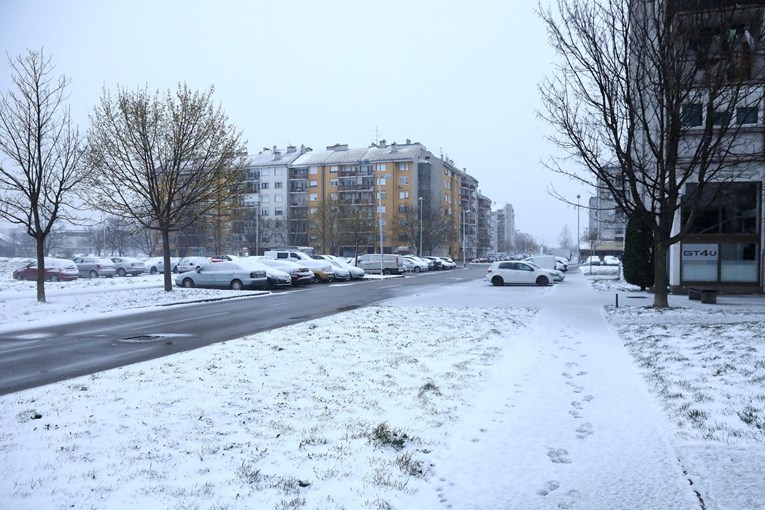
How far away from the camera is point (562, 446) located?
511cm

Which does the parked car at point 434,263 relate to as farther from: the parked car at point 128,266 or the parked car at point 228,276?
the parked car at point 228,276

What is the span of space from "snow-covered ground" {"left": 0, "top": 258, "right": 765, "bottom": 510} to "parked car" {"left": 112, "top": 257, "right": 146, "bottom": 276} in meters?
39.1

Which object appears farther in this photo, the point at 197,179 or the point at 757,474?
the point at 197,179

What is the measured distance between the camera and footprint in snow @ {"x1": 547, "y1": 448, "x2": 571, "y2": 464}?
474cm

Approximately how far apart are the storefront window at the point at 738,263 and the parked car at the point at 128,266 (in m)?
40.6

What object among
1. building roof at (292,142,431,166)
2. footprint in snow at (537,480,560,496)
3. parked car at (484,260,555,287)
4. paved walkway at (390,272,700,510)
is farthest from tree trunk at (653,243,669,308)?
building roof at (292,142,431,166)

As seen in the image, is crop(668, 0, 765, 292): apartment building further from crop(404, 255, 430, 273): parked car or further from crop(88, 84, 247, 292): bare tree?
crop(404, 255, 430, 273): parked car

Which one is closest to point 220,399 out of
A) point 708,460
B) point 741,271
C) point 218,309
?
point 708,460

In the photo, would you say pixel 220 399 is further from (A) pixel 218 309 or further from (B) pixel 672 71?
(B) pixel 672 71

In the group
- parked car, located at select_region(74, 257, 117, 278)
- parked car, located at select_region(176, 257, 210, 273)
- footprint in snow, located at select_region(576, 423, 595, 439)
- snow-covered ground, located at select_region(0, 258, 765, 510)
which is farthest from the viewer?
parked car, located at select_region(176, 257, 210, 273)

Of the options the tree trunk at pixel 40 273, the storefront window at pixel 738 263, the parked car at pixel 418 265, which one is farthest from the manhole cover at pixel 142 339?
the parked car at pixel 418 265

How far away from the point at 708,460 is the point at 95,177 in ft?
77.3

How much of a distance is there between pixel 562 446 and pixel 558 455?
0.83 feet

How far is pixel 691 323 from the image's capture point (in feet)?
45.3
